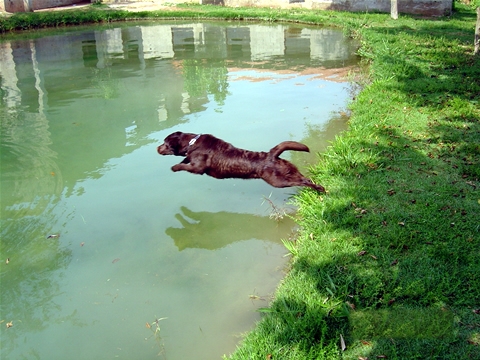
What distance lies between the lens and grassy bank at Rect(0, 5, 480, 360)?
9.98 ft

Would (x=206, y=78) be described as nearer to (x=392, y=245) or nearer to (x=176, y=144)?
(x=176, y=144)

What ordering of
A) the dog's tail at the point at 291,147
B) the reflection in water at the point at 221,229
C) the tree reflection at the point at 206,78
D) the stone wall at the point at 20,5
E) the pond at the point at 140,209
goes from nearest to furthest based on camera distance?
1. the pond at the point at 140,209
2. the reflection in water at the point at 221,229
3. the dog's tail at the point at 291,147
4. the tree reflection at the point at 206,78
5. the stone wall at the point at 20,5

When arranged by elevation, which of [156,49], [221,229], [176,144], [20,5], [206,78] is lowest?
[221,229]

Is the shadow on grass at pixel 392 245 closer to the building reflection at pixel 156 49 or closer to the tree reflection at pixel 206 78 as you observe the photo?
the tree reflection at pixel 206 78

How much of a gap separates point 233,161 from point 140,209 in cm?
121

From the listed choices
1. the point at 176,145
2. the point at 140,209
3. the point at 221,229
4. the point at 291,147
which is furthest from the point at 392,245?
the point at 176,145

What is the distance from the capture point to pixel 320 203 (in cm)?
472

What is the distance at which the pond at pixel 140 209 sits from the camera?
11.5 feet

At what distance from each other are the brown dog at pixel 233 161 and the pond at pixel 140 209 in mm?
362

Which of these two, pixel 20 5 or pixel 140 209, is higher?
pixel 20 5

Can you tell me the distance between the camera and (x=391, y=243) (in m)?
3.93

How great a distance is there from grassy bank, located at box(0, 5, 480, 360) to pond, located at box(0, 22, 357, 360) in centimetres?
39

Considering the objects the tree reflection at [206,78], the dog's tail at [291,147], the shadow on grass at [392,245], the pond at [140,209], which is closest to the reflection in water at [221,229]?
the pond at [140,209]

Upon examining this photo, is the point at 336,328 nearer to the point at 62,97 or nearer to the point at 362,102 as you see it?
the point at 362,102
